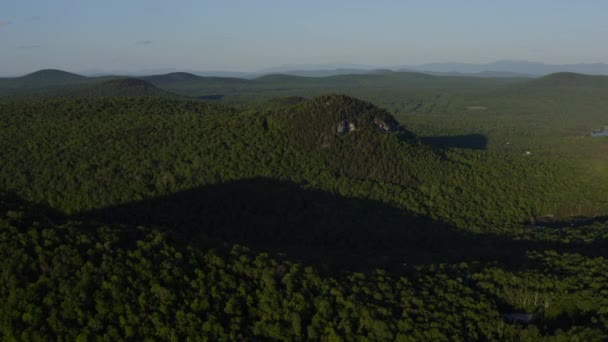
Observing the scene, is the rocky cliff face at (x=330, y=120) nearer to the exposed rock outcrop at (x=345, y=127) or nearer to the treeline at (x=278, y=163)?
the exposed rock outcrop at (x=345, y=127)

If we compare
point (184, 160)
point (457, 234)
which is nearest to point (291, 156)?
point (184, 160)

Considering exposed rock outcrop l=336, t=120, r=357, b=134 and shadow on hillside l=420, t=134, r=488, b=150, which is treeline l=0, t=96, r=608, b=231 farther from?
shadow on hillside l=420, t=134, r=488, b=150

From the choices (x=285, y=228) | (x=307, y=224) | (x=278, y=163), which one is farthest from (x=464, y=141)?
(x=285, y=228)

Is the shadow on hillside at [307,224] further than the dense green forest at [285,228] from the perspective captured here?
Yes

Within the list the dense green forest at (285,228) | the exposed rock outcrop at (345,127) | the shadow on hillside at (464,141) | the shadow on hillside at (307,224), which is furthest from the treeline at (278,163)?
the shadow on hillside at (464,141)

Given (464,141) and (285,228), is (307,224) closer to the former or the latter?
(285,228)

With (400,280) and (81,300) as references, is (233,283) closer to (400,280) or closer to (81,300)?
(81,300)

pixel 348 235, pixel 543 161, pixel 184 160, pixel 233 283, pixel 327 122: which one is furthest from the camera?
pixel 543 161
